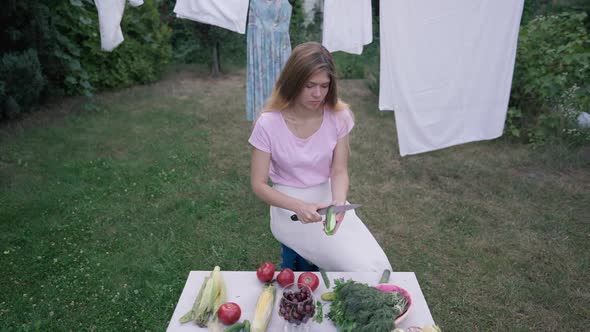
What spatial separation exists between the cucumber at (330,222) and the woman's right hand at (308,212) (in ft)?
0.37

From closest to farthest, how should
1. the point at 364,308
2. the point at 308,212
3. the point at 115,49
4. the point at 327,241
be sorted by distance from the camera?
the point at 364,308 → the point at 308,212 → the point at 327,241 → the point at 115,49

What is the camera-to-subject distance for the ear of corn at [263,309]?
141 centimetres

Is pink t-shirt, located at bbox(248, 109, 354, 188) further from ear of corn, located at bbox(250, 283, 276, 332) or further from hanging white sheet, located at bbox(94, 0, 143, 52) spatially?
hanging white sheet, located at bbox(94, 0, 143, 52)

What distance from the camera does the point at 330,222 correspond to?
167 centimetres

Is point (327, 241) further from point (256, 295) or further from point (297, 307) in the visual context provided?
point (297, 307)

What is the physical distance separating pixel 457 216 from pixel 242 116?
335 cm

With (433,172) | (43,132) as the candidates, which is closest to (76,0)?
(43,132)

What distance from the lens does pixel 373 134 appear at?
5.35m

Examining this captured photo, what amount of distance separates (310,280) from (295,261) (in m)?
0.63

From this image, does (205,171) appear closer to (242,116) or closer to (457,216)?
(242,116)

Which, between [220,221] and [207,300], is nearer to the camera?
[207,300]

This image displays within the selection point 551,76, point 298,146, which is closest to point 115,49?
point 298,146

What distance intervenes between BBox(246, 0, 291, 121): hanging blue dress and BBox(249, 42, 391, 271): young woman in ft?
4.86

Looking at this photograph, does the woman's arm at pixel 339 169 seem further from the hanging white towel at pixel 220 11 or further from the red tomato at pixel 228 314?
the hanging white towel at pixel 220 11
